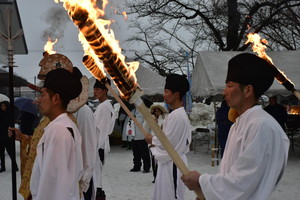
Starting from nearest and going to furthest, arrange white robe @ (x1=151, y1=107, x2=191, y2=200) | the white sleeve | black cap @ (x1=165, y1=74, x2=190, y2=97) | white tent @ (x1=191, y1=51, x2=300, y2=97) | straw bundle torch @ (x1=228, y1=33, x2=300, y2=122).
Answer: the white sleeve
straw bundle torch @ (x1=228, y1=33, x2=300, y2=122)
white robe @ (x1=151, y1=107, x2=191, y2=200)
black cap @ (x1=165, y1=74, x2=190, y2=97)
white tent @ (x1=191, y1=51, x2=300, y2=97)

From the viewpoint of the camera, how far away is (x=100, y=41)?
7.48 ft

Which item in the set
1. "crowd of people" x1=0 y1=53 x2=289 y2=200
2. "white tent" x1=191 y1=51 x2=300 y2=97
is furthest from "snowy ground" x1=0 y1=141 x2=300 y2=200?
"crowd of people" x1=0 y1=53 x2=289 y2=200

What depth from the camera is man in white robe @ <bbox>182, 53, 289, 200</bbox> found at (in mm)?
2486

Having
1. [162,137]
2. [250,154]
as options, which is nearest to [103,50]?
[162,137]

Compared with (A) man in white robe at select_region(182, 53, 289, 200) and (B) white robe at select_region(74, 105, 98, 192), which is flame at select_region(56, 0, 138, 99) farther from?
(B) white robe at select_region(74, 105, 98, 192)

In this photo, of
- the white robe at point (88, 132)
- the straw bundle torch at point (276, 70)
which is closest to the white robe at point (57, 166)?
the straw bundle torch at point (276, 70)

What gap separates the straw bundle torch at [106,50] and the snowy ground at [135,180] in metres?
5.71

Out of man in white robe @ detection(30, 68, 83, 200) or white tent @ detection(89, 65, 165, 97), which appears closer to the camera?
man in white robe @ detection(30, 68, 83, 200)

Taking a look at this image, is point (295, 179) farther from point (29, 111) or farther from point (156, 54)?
point (156, 54)

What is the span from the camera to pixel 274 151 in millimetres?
2514

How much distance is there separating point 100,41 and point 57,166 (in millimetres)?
1102

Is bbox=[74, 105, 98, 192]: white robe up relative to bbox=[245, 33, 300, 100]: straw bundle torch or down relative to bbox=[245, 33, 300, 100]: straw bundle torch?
down

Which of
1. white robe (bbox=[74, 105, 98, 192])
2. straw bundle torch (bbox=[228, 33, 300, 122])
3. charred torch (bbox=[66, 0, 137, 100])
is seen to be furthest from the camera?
white robe (bbox=[74, 105, 98, 192])

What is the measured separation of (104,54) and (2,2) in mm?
5034
